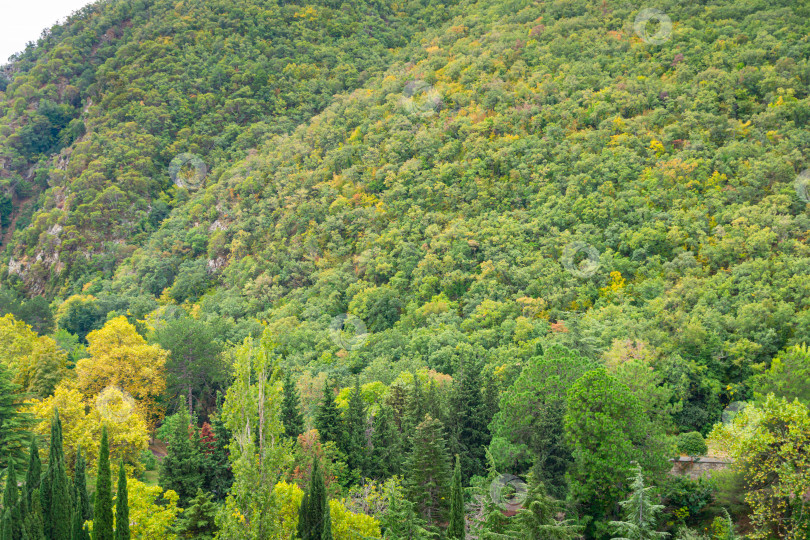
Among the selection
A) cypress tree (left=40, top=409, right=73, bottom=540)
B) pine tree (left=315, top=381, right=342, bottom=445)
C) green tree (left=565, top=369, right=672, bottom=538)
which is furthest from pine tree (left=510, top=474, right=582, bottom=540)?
cypress tree (left=40, top=409, right=73, bottom=540)

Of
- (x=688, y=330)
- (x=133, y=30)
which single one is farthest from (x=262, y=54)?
(x=688, y=330)

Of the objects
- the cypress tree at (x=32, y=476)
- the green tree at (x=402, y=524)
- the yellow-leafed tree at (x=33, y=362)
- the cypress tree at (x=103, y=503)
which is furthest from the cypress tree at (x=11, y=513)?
the yellow-leafed tree at (x=33, y=362)

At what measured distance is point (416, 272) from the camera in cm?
6619

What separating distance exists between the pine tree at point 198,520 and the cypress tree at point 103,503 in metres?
4.27

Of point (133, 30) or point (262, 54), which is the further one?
point (133, 30)

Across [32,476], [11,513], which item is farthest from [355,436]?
[11,513]

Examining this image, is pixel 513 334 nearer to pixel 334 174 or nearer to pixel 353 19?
pixel 334 174

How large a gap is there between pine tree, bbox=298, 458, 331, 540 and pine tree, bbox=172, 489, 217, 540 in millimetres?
6230

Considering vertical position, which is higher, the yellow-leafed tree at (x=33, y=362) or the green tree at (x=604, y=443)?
the yellow-leafed tree at (x=33, y=362)

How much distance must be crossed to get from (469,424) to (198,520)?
15333 mm

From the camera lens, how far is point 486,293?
6009 centimetres

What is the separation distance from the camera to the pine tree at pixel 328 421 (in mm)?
36344

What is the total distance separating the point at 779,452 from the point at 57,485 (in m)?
28.1

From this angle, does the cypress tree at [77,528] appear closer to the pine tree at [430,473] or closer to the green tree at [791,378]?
the pine tree at [430,473]
